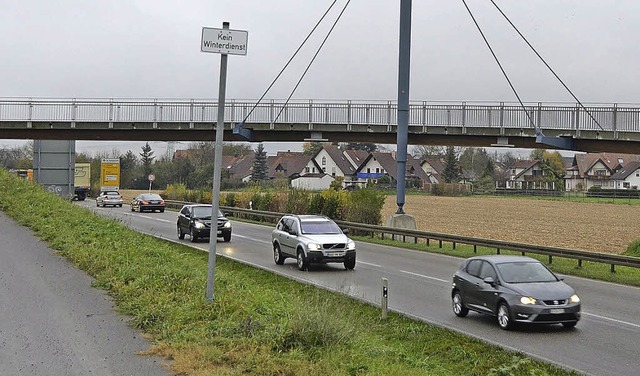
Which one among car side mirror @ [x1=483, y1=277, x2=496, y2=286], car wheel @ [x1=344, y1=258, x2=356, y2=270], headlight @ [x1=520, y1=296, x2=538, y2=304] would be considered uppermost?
car side mirror @ [x1=483, y1=277, x2=496, y2=286]

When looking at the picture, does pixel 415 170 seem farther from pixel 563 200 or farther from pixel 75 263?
pixel 75 263

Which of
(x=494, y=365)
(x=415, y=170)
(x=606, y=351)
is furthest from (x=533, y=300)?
(x=415, y=170)

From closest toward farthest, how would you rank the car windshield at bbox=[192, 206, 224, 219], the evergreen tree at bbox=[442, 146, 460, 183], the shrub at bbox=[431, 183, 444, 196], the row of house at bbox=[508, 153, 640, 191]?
the car windshield at bbox=[192, 206, 224, 219], the shrub at bbox=[431, 183, 444, 196], the evergreen tree at bbox=[442, 146, 460, 183], the row of house at bbox=[508, 153, 640, 191]

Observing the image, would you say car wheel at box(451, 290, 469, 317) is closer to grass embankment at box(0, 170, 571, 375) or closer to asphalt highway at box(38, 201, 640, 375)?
asphalt highway at box(38, 201, 640, 375)

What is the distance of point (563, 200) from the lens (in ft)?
324

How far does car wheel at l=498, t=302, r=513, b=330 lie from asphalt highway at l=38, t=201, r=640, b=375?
0.54ft

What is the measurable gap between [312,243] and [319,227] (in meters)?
1.39

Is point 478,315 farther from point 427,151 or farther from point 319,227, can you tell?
point 427,151

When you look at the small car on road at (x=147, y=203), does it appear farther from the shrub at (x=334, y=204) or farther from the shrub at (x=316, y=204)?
the shrub at (x=334, y=204)

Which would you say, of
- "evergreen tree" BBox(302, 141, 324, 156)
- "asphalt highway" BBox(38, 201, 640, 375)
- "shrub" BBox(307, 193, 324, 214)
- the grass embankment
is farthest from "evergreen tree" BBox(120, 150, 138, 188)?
the grass embankment

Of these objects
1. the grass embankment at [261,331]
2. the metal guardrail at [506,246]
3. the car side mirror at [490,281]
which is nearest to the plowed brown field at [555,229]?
the metal guardrail at [506,246]

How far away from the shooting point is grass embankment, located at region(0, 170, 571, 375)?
8078mm

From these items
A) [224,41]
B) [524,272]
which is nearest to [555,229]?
[524,272]

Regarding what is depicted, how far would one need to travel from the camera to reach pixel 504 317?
1381 cm
